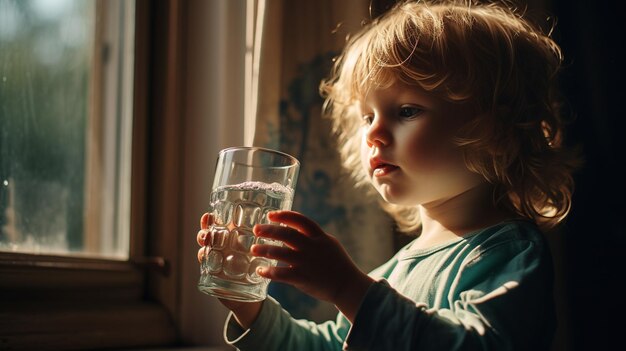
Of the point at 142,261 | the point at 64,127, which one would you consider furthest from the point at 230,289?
the point at 64,127

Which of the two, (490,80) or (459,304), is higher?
(490,80)

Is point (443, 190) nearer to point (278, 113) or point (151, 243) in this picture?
point (278, 113)

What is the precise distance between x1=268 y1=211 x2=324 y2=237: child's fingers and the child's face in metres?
0.20

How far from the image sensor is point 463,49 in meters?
0.90

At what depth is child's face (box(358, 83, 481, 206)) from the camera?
86cm

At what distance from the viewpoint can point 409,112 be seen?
879mm

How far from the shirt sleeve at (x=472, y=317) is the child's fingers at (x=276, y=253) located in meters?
0.10

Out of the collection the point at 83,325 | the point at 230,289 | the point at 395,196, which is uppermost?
the point at 395,196

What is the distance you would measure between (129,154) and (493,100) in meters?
0.76

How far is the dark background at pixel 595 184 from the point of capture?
1.21 meters

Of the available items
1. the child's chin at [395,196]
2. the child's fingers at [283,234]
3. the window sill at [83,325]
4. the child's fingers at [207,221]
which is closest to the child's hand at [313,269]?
the child's fingers at [283,234]

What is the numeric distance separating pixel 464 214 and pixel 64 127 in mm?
797

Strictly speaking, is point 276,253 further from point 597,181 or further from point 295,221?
point 597,181

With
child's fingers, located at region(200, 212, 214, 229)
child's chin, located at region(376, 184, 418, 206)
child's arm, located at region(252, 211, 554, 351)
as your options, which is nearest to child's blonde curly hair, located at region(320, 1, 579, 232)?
child's chin, located at region(376, 184, 418, 206)
